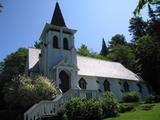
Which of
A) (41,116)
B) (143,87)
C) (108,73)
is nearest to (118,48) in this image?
(143,87)

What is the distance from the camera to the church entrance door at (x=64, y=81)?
2838 centimetres

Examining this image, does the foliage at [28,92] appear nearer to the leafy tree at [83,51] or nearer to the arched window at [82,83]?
the arched window at [82,83]

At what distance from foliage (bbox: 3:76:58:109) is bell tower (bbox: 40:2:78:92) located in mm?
3900

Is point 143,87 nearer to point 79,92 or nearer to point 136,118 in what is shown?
point 79,92

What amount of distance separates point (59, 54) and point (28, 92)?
851 centimetres

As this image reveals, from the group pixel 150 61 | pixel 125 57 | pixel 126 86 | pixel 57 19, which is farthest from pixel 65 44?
pixel 125 57

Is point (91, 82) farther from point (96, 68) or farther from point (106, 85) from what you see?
point (96, 68)

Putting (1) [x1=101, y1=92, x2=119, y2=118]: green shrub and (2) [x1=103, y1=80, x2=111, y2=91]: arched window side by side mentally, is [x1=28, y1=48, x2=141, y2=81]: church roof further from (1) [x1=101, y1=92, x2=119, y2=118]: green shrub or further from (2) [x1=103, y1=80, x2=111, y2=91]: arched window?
(1) [x1=101, y1=92, x2=119, y2=118]: green shrub

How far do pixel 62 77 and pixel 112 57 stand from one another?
30218 millimetres

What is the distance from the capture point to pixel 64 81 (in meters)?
28.5

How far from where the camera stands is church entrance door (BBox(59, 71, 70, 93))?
93.1 ft

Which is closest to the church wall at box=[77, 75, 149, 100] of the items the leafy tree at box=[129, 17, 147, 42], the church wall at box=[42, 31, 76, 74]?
the church wall at box=[42, 31, 76, 74]

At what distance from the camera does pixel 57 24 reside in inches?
1230

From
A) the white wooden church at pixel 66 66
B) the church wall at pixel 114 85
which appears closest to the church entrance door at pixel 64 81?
the white wooden church at pixel 66 66
